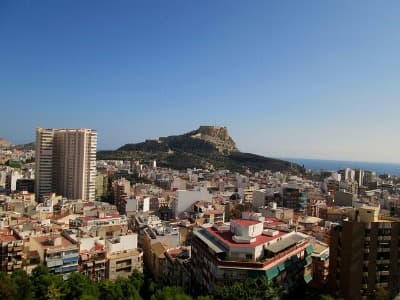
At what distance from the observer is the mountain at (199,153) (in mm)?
84688

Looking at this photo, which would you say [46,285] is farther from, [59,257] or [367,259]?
[367,259]

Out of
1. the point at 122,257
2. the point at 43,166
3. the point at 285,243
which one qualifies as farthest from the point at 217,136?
the point at 285,243

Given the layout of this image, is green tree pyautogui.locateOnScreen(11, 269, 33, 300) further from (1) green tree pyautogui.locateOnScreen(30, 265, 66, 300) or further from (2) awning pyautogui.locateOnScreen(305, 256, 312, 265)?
(2) awning pyautogui.locateOnScreen(305, 256, 312, 265)

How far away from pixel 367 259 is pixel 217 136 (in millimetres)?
91409

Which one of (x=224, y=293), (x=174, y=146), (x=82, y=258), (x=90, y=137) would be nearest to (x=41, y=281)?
(x=82, y=258)

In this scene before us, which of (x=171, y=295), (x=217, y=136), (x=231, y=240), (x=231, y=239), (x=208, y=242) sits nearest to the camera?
(x=171, y=295)

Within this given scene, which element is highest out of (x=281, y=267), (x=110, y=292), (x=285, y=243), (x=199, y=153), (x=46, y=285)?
(x=199, y=153)

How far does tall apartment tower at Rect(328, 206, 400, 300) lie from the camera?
47.3ft

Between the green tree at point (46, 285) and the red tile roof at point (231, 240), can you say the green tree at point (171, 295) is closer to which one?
the red tile roof at point (231, 240)

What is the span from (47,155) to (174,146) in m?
60.8

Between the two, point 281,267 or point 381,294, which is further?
point 281,267

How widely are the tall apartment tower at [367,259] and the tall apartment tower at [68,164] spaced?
98.3ft

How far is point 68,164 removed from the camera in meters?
39.7

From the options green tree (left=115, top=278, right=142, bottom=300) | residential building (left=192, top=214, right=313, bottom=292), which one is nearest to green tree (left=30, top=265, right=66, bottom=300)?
green tree (left=115, top=278, right=142, bottom=300)
